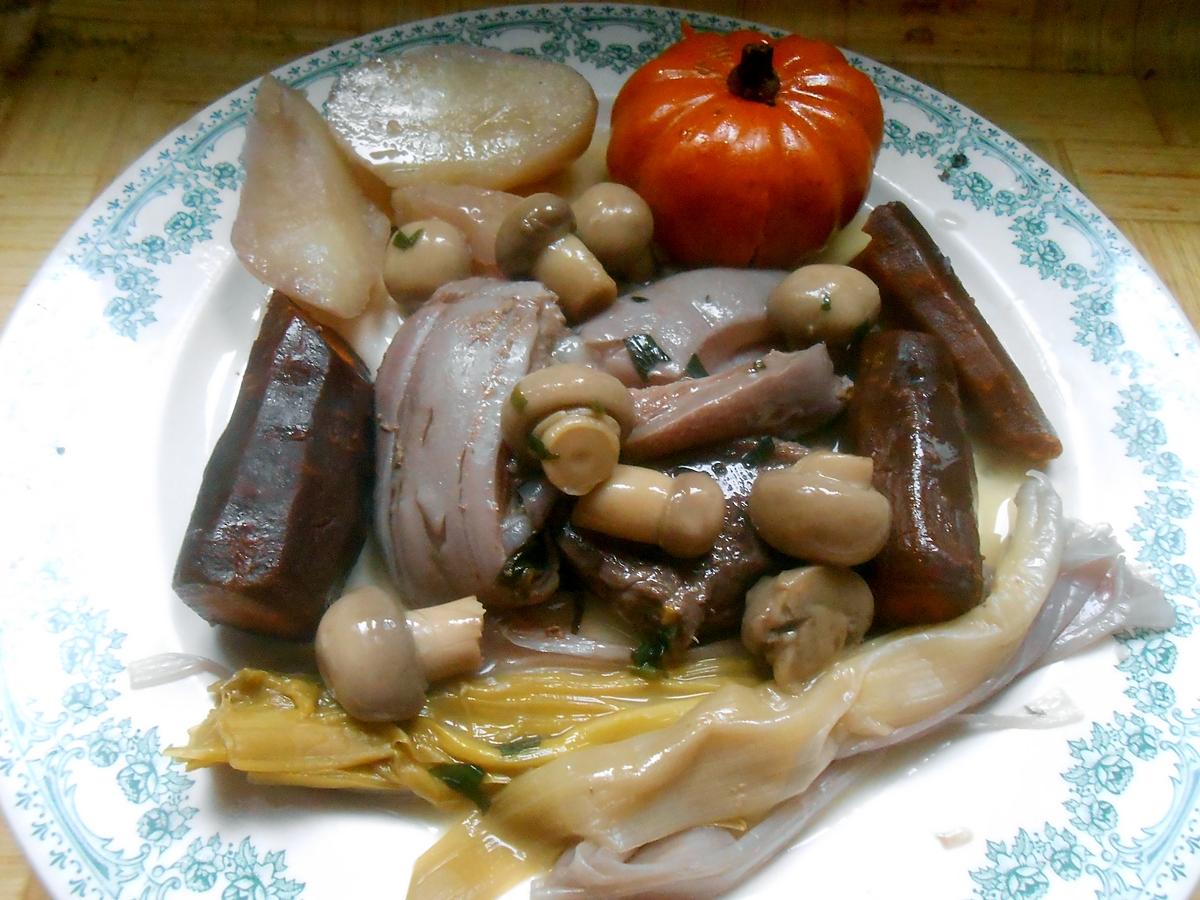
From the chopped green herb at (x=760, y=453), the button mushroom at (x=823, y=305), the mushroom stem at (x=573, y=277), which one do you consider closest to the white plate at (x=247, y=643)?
the button mushroom at (x=823, y=305)

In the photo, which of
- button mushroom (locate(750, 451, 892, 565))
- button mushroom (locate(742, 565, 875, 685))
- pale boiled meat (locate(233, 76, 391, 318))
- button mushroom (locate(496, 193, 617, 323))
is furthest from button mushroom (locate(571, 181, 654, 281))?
button mushroom (locate(742, 565, 875, 685))

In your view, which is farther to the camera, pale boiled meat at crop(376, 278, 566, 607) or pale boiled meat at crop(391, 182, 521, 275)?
pale boiled meat at crop(391, 182, 521, 275)

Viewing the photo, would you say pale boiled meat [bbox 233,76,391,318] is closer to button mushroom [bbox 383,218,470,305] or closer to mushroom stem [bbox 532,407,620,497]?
button mushroom [bbox 383,218,470,305]

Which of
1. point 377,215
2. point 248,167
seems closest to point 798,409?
point 377,215

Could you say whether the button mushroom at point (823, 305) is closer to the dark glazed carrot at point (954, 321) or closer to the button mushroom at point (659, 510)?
the dark glazed carrot at point (954, 321)

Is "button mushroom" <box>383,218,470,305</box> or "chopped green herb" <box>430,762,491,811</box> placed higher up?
"button mushroom" <box>383,218,470,305</box>

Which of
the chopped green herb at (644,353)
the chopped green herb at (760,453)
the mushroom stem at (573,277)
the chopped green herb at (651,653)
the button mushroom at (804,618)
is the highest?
the mushroom stem at (573,277)
